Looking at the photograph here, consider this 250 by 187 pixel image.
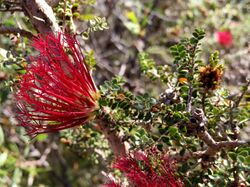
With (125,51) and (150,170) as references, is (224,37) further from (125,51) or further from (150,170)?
(150,170)

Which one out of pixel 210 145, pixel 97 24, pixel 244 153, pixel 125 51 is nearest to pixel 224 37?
pixel 125 51

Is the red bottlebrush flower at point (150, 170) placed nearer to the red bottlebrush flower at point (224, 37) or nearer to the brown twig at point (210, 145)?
the brown twig at point (210, 145)

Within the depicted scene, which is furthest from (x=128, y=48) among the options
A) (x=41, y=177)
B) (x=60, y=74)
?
(x=60, y=74)

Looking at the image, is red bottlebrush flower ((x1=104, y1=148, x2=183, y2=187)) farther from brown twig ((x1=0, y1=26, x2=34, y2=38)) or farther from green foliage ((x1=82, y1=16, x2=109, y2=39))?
brown twig ((x1=0, y1=26, x2=34, y2=38))

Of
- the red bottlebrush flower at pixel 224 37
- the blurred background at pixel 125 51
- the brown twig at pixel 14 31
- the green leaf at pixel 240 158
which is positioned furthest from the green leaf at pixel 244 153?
the red bottlebrush flower at pixel 224 37

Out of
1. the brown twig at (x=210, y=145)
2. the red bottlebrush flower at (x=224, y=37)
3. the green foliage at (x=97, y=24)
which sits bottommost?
the brown twig at (x=210, y=145)

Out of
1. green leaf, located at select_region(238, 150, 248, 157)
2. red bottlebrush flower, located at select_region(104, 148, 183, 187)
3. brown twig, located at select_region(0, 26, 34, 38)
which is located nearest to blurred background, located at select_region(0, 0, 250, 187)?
brown twig, located at select_region(0, 26, 34, 38)
